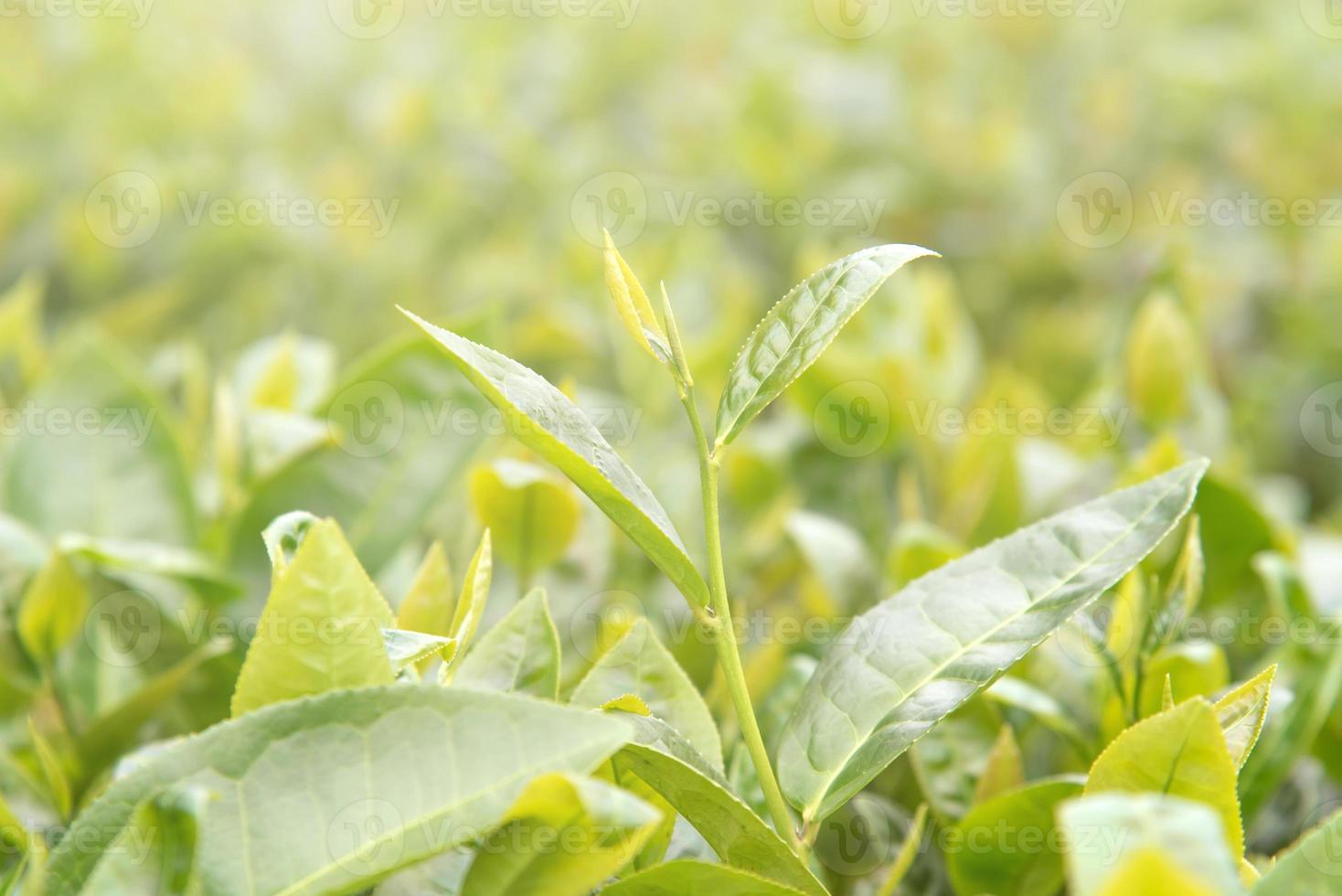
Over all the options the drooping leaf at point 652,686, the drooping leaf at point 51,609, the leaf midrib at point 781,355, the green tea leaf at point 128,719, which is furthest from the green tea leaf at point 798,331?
the drooping leaf at point 51,609

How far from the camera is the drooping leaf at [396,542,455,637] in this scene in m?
1.14

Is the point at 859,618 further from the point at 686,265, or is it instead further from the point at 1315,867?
the point at 686,265

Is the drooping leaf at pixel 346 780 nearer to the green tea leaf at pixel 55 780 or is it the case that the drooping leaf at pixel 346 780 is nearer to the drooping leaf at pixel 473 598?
the drooping leaf at pixel 473 598

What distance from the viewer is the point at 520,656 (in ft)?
3.41

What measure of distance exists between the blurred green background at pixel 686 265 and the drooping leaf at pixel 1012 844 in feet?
0.98

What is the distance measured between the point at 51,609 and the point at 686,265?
1.49 meters

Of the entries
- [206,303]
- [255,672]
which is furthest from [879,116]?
[255,672]

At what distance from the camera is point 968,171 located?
127 inches

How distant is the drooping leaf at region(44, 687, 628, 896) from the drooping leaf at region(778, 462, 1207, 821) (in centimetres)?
26

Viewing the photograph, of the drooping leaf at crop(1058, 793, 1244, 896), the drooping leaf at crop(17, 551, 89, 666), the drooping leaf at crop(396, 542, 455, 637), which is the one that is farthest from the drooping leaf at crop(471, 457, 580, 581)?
the drooping leaf at crop(1058, 793, 1244, 896)

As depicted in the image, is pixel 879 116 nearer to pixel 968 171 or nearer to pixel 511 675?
pixel 968 171

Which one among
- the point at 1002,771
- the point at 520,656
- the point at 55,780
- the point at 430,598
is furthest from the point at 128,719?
the point at 1002,771

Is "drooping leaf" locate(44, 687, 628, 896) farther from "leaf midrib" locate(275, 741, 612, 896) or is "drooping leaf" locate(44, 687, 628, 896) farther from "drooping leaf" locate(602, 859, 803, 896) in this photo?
"drooping leaf" locate(602, 859, 803, 896)

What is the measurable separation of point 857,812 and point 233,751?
0.60 meters
